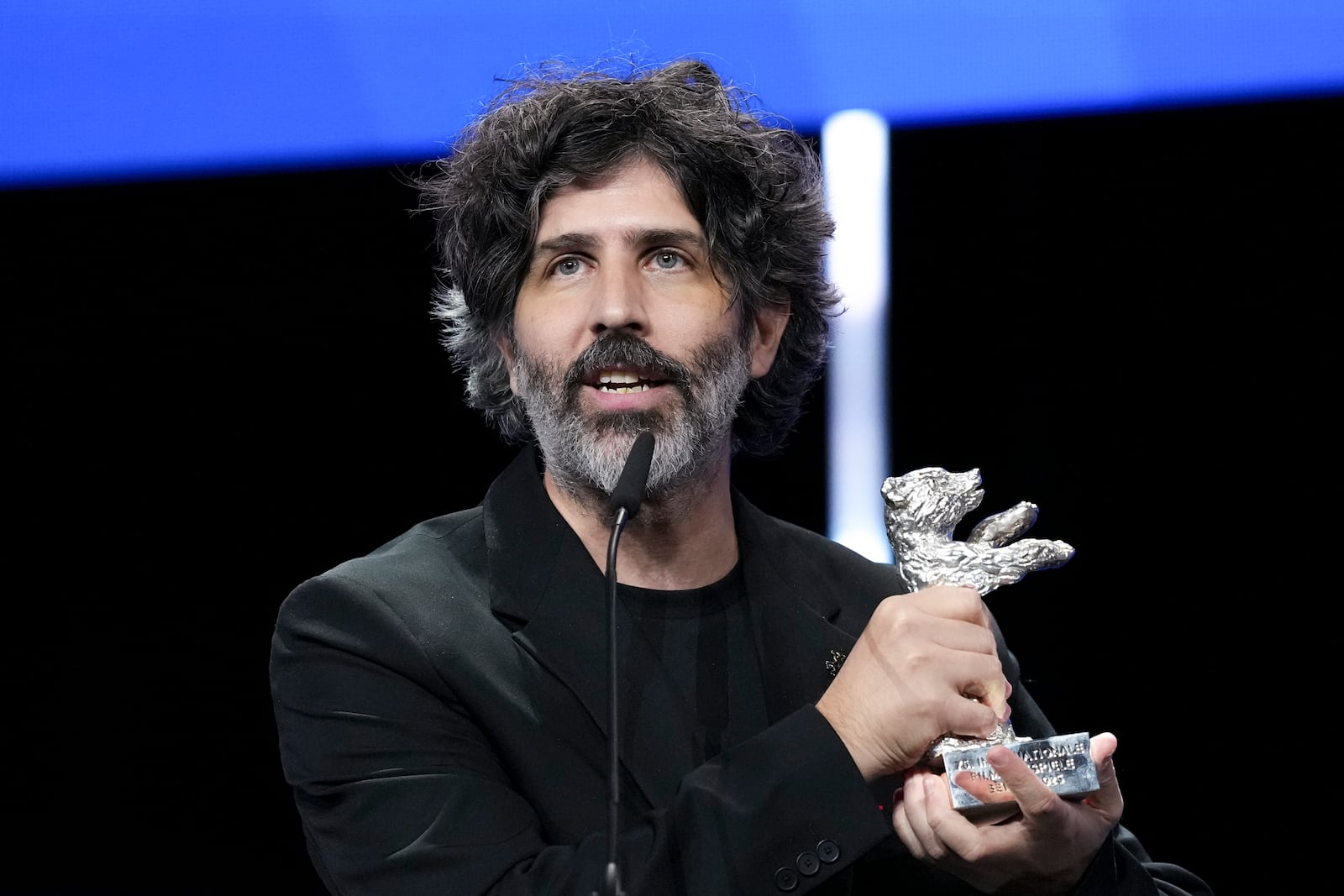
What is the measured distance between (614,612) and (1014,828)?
0.50 meters

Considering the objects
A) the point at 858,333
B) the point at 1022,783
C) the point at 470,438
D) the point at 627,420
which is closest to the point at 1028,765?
the point at 1022,783

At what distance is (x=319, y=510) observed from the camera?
266 centimetres

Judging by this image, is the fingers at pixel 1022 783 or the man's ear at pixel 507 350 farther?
the man's ear at pixel 507 350

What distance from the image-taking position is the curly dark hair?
1.98 meters

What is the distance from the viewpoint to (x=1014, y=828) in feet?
4.61

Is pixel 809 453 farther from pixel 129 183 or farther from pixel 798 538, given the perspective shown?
pixel 129 183

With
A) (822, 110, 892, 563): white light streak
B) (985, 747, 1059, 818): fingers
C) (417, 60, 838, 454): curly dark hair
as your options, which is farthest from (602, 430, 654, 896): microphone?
(822, 110, 892, 563): white light streak

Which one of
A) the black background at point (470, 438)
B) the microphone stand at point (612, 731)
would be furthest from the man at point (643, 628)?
the black background at point (470, 438)

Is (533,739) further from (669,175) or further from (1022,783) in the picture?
(669,175)

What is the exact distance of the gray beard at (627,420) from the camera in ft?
5.85

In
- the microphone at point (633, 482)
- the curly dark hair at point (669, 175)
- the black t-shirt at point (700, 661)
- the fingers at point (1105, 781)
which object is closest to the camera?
the microphone at point (633, 482)

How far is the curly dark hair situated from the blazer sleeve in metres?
0.63

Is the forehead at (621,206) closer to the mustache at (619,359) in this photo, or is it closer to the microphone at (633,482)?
the mustache at (619,359)

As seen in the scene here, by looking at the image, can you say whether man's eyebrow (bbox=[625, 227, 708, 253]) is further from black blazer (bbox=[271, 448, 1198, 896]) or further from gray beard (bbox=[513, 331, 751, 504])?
black blazer (bbox=[271, 448, 1198, 896])
